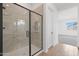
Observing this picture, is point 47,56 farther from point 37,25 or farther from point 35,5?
point 35,5

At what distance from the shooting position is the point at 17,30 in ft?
6.11

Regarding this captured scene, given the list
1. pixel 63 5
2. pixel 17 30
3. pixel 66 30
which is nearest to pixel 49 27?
pixel 66 30

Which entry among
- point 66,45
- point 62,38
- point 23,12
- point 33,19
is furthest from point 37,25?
point 66,45

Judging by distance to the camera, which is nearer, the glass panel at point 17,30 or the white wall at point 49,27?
the white wall at point 49,27

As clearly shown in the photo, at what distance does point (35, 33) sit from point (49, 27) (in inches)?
13.1

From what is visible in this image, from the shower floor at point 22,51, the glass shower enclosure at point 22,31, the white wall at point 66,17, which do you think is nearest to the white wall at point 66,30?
the white wall at point 66,17

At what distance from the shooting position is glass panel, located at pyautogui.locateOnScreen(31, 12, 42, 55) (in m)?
1.69

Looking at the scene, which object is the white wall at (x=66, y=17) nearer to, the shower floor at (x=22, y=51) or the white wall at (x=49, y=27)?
the white wall at (x=49, y=27)

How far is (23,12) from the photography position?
1.76 metres

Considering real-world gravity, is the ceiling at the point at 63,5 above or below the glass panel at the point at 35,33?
above

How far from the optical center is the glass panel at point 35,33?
1.69 metres

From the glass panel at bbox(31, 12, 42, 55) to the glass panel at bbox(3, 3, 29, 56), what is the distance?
0.11 meters

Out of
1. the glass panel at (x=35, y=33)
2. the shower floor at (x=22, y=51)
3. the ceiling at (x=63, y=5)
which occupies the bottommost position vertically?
the shower floor at (x=22, y=51)

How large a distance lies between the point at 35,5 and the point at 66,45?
0.82 meters
